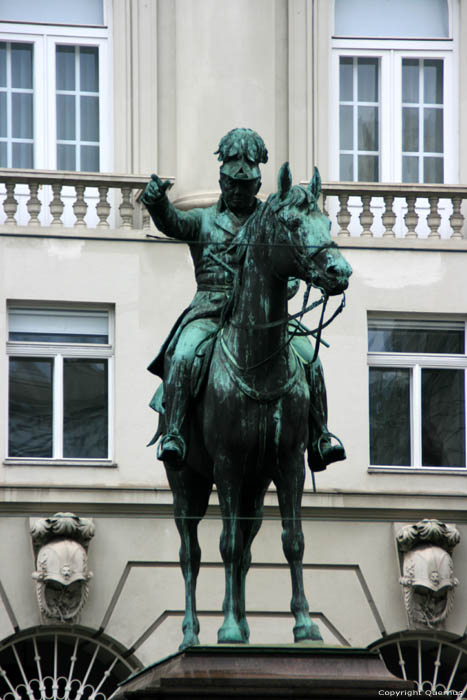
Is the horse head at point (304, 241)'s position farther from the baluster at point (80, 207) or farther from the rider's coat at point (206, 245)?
the baluster at point (80, 207)

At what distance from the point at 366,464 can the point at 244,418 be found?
13.4 m

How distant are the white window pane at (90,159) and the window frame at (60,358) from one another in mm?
2027

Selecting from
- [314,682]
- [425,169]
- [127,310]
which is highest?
[425,169]

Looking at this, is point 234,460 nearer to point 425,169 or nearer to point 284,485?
point 284,485

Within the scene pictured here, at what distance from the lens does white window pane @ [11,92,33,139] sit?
31.2 m

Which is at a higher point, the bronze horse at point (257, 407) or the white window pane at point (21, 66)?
the white window pane at point (21, 66)

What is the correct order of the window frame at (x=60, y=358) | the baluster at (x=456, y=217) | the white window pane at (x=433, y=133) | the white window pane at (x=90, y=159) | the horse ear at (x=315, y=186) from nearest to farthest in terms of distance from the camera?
the horse ear at (x=315, y=186) < the window frame at (x=60, y=358) < the baluster at (x=456, y=217) < the white window pane at (x=90, y=159) < the white window pane at (x=433, y=133)

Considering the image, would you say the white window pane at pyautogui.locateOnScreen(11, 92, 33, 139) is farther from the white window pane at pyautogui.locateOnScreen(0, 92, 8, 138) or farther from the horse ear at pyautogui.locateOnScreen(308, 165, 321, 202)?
the horse ear at pyautogui.locateOnScreen(308, 165, 321, 202)

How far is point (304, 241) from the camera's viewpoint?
54.2ft

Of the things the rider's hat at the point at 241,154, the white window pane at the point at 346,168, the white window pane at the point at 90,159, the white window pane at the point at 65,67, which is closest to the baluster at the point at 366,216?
the white window pane at the point at 346,168

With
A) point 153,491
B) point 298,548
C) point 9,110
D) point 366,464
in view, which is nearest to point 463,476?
point 366,464

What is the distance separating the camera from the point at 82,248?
99.7 feet

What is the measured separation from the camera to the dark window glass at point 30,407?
30.0 metres

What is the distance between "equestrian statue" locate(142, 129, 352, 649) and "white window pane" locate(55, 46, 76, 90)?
44.6 ft
